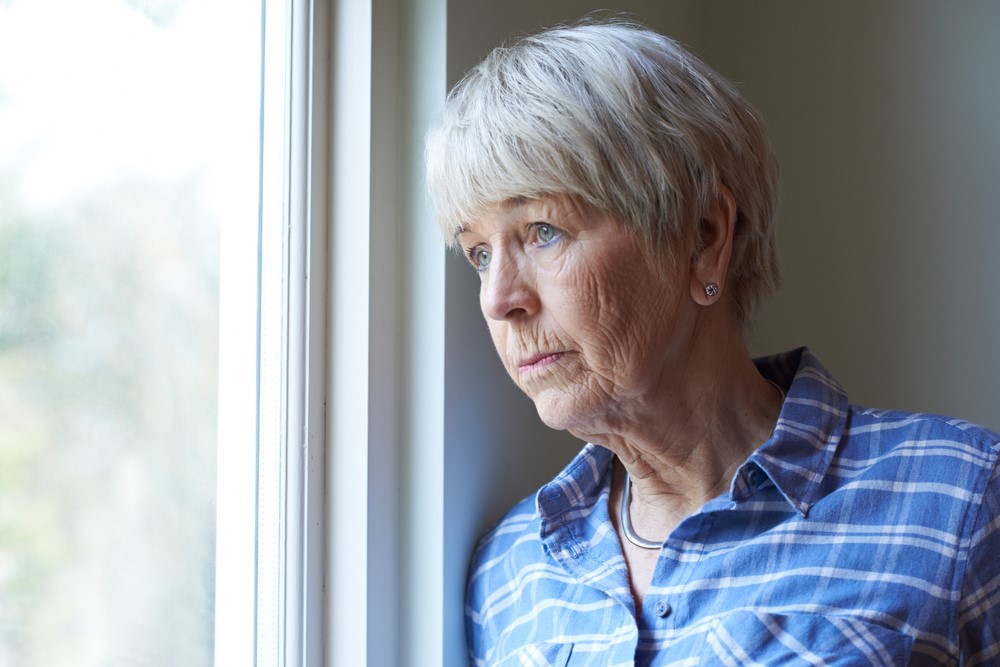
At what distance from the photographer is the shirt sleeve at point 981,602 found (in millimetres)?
1029

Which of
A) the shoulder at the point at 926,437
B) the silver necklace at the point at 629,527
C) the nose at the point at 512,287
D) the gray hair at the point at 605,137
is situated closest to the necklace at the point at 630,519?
the silver necklace at the point at 629,527

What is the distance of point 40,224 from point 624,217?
2.05ft

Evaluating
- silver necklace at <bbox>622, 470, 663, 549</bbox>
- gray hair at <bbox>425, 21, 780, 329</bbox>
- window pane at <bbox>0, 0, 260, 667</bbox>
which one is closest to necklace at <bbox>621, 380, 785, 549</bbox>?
silver necklace at <bbox>622, 470, 663, 549</bbox>

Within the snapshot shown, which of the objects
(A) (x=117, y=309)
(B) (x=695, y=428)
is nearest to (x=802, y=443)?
(B) (x=695, y=428)

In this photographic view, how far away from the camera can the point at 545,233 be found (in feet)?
3.70

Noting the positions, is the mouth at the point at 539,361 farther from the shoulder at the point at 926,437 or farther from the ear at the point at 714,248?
the shoulder at the point at 926,437

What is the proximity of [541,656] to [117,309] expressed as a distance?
0.66 meters

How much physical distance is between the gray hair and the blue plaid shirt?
0.97 feet

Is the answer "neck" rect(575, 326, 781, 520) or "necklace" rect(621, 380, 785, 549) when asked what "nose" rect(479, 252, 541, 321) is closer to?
"neck" rect(575, 326, 781, 520)

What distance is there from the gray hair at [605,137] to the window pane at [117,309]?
29 centimetres

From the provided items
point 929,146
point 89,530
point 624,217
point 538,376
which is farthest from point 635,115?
point 929,146

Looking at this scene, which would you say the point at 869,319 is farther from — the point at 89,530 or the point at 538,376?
the point at 89,530

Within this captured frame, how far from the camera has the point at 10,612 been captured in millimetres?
907

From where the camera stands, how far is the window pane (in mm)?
916
